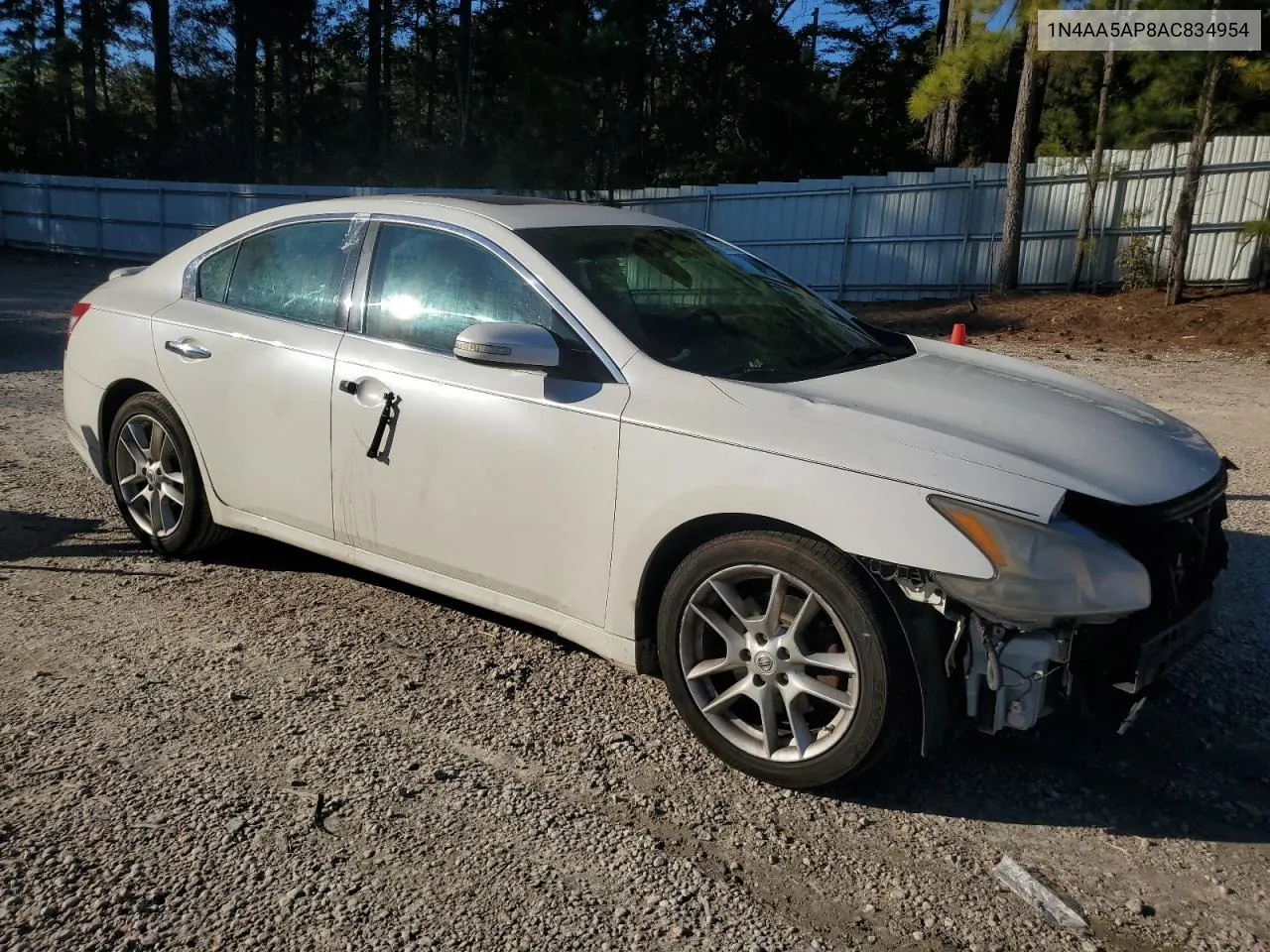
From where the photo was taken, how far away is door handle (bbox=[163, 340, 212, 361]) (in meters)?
4.55

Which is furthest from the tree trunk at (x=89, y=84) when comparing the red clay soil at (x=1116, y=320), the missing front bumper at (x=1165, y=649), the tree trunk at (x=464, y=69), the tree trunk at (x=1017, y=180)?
the missing front bumper at (x=1165, y=649)

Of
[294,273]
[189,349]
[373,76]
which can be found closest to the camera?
[294,273]

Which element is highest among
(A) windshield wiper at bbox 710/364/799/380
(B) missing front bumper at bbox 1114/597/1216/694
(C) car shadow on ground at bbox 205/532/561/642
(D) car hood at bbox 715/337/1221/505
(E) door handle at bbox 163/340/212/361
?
(A) windshield wiper at bbox 710/364/799/380

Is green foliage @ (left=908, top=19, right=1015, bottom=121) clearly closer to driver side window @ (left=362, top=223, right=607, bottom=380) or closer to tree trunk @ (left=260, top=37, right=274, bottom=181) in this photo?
driver side window @ (left=362, top=223, right=607, bottom=380)

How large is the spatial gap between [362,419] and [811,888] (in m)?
2.33

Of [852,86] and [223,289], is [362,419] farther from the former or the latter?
[852,86]

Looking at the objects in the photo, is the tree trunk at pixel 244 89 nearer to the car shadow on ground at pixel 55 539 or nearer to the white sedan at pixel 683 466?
the car shadow on ground at pixel 55 539

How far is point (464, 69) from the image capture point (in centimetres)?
3412

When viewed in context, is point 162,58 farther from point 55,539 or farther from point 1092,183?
point 55,539

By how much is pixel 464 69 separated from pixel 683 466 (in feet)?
112

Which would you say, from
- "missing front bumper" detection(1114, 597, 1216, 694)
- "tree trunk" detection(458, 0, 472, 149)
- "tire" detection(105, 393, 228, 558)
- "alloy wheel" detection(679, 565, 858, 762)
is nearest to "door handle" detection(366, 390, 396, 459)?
"tire" detection(105, 393, 228, 558)

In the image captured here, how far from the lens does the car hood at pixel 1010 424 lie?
2.97 metres

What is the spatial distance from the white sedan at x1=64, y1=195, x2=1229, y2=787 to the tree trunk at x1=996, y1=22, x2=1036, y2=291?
14.4 m

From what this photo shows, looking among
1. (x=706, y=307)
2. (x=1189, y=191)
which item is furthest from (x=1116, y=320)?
(x=706, y=307)
